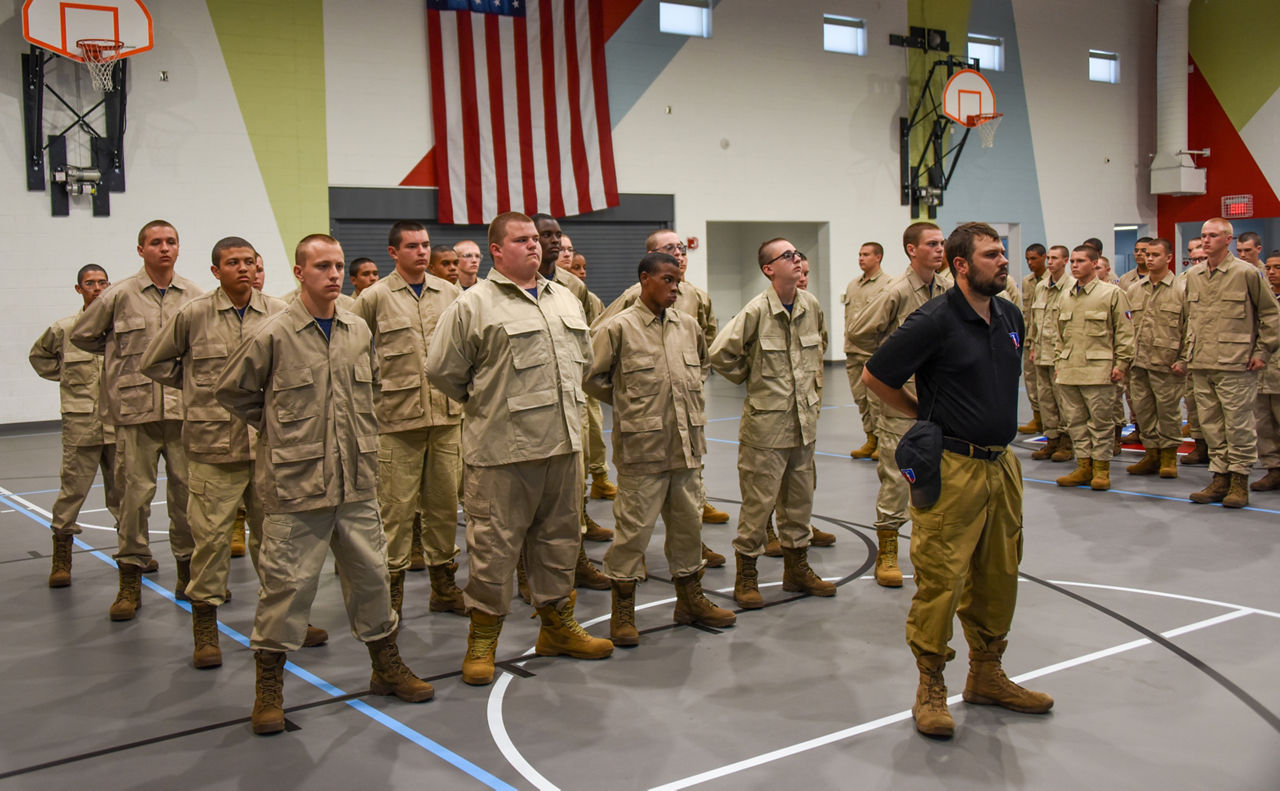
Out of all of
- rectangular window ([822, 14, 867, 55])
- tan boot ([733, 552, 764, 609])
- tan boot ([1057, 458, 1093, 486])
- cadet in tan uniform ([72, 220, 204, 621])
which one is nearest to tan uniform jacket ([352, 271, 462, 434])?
cadet in tan uniform ([72, 220, 204, 621])

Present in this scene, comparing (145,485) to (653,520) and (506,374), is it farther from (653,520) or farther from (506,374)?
(653,520)

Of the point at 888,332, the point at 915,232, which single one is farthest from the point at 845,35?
the point at 888,332

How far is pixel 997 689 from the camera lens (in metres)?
3.82

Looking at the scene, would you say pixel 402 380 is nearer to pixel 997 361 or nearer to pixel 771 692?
pixel 771 692

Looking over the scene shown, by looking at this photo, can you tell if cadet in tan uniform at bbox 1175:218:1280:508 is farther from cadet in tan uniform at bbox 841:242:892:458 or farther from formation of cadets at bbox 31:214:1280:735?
cadet in tan uniform at bbox 841:242:892:458

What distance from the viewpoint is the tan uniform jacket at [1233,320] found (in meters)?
7.47

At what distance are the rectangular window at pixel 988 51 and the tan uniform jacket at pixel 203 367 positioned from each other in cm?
1908

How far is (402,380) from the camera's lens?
5.28 m

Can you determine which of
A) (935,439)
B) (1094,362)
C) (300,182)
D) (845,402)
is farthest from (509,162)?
(935,439)

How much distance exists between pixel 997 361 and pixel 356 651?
314 centimetres

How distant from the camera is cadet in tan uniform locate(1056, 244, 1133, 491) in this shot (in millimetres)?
8133

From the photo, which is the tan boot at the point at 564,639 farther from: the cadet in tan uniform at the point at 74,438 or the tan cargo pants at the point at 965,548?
the cadet in tan uniform at the point at 74,438

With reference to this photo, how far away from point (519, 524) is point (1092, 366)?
580cm

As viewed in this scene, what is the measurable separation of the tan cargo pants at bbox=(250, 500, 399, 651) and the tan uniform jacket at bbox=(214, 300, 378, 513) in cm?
8
